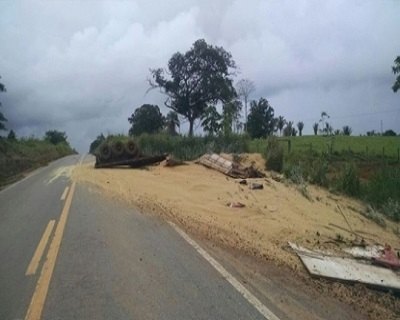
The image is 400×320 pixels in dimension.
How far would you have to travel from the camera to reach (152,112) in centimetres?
6338

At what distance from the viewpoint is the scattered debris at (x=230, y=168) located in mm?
19266

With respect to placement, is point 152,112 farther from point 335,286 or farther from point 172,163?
point 335,286

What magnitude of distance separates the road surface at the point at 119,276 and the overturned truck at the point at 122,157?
12.1 metres

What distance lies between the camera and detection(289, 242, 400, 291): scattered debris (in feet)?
24.2

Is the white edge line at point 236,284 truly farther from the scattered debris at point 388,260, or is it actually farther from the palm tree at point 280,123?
the palm tree at point 280,123

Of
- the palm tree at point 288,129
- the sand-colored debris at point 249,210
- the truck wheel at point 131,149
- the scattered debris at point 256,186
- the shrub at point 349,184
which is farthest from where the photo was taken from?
the palm tree at point 288,129

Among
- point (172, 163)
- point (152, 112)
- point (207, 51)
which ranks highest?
point (207, 51)

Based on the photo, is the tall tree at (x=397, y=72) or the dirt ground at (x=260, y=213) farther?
the tall tree at (x=397, y=72)

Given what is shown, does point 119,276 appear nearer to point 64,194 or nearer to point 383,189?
point 64,194

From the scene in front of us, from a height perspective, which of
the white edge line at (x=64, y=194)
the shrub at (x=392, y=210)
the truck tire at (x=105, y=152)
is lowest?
the shrub at (x=392, y=210)

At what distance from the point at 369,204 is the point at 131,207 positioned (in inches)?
335

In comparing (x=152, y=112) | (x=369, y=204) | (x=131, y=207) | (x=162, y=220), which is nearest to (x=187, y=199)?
(x=131, y=207)

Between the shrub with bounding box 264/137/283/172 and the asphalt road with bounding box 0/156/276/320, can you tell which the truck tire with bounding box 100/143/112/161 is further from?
the asphalt road with bounding box 0/156/276/320

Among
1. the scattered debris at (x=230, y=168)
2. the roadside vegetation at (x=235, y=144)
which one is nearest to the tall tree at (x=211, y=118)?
the roadside vegetation at (x=235, y=144)
